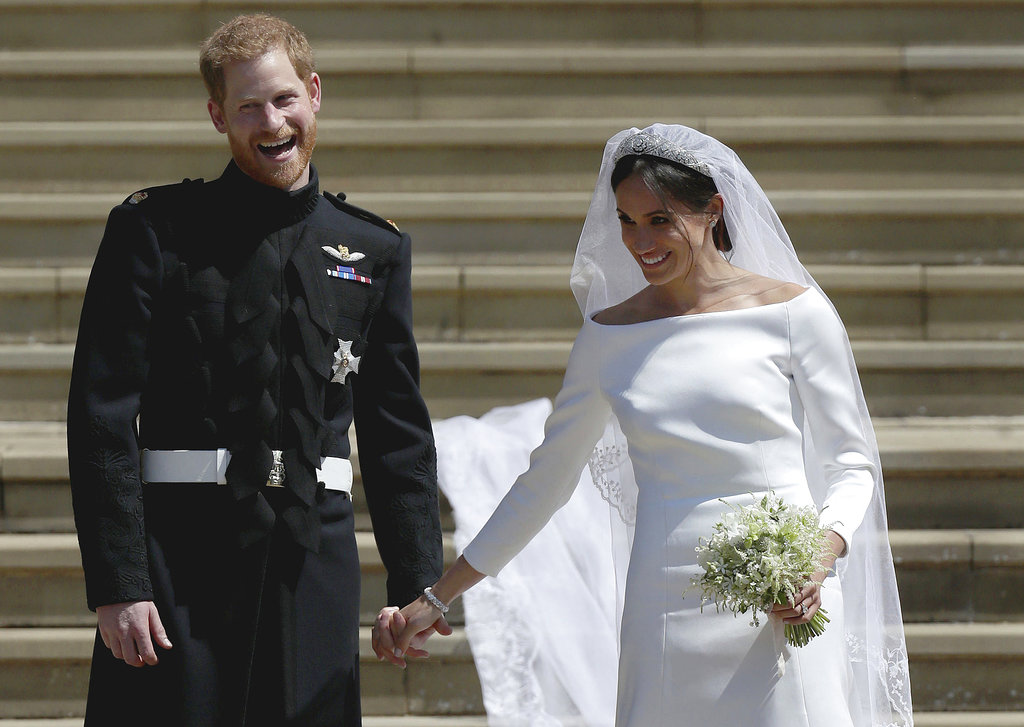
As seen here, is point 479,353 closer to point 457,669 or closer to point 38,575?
point 457,669

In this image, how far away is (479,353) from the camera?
5078mm

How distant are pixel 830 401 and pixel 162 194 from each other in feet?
4.69

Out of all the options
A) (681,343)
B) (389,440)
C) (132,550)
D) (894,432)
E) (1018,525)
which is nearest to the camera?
(132,550)

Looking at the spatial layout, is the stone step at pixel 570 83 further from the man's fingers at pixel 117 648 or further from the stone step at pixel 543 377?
the man's fingers at pixel 117 648

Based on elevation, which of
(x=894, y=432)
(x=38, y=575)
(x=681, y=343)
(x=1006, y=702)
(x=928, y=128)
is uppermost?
(x=928, y=128)

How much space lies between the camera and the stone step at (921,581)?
4285mm

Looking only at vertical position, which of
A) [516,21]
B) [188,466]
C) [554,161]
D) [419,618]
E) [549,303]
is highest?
[516,21]

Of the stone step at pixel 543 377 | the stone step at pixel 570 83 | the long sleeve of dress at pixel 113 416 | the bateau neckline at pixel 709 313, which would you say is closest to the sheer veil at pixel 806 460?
the bateau neckline at pixel 709 313

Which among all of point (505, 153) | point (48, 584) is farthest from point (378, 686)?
point (505, 153)

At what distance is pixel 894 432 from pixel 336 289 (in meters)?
2.80

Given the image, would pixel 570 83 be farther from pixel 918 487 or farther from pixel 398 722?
pixel 398 722

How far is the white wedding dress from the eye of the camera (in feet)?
8.21

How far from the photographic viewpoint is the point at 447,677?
Result: 4211 mm

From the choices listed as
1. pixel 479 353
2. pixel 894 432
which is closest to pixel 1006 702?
pixel 894 432
